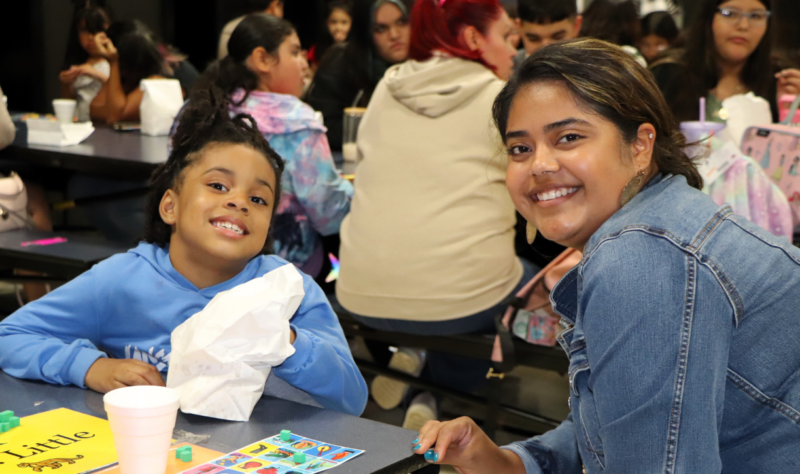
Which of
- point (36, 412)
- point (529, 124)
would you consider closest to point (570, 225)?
point (529, 124)

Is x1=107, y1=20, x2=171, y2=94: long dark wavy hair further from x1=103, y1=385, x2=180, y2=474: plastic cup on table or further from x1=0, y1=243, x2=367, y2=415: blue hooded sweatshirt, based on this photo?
x1=103, y1=385, x2=180, y2=474: plastic cup on table

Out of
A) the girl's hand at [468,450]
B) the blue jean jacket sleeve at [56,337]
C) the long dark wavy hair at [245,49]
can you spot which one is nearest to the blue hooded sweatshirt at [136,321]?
the blue jean jacket sleeve at [56,337]

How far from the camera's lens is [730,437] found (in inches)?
42.8

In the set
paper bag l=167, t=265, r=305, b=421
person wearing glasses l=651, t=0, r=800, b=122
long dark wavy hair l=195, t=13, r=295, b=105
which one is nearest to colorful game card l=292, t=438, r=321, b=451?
paper bag l=167, t=265, r=305, b=421

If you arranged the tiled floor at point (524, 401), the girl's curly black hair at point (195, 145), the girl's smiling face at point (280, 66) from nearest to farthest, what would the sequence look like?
the girl's curly black hair at point (195, 145), the girl's smiling face at point (280, 66), the tiled floor at point (524, 401)

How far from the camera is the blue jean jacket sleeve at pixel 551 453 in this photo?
135cm

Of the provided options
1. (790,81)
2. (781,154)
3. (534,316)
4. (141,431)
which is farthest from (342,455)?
(790,81)

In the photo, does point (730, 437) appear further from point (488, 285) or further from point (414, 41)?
point (414, 41)

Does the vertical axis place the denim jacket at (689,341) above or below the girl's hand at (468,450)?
above

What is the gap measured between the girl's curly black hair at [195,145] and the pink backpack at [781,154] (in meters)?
1.59

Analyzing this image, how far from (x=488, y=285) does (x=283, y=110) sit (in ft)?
2.95

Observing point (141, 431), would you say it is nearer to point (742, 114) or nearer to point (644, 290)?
point (644, 290)

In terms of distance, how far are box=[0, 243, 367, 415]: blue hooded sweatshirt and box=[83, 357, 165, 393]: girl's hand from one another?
6cm

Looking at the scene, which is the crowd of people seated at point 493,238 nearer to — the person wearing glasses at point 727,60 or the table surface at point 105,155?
the person wearing glasses at point 727,60
